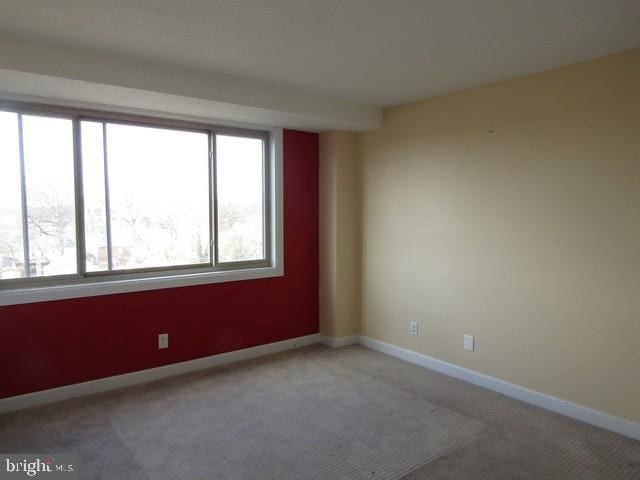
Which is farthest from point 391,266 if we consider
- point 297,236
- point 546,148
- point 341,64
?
point 341,64

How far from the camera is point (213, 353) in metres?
3.94

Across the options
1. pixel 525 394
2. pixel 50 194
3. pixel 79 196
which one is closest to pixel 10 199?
pixel 50 194

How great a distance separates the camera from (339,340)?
449 centimetres

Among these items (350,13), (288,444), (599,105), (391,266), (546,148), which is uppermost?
(350,13)

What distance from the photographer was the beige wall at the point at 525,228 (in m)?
2.71

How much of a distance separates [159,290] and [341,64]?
2.28 metres

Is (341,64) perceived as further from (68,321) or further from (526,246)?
(68,321)

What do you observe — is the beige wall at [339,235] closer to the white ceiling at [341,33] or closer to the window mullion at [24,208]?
the white ceiling at [341,33]

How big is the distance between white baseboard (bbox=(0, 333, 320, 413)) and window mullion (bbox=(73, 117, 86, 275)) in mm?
864

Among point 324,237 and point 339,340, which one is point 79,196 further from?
point 339,340

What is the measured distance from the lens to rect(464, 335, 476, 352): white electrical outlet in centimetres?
354

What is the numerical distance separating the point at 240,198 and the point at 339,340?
1.75 meters

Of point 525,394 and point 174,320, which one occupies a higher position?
point 174,320

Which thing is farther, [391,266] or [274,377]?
[391,266]
